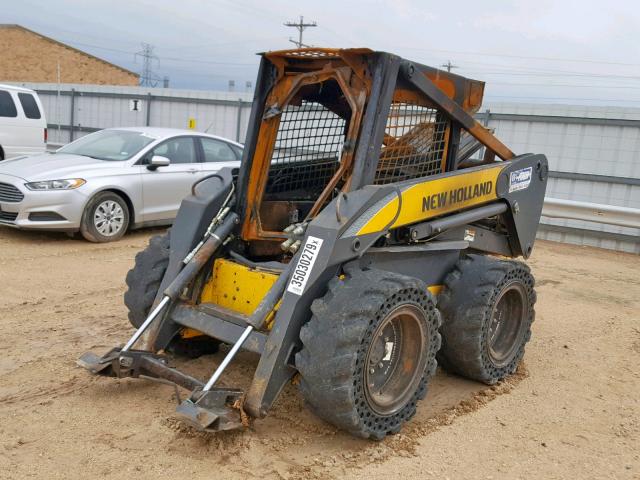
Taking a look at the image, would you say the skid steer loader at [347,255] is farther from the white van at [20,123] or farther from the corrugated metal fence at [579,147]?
the white van at [20,123]

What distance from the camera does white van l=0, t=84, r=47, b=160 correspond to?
39.7ft

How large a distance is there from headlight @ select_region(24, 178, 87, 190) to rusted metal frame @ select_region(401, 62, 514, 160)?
18.2 feet

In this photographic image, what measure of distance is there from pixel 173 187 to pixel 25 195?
1996mm

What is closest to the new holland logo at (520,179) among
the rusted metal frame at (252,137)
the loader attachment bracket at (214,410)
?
the rusted metal frame at (252,137)

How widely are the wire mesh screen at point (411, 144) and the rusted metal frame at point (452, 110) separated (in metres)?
0.11

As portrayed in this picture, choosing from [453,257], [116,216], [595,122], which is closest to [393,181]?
[453,257]

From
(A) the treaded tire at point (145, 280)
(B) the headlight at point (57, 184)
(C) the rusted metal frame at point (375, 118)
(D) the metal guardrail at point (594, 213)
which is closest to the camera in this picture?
(C) the rusted metal frame at point (375, 118)

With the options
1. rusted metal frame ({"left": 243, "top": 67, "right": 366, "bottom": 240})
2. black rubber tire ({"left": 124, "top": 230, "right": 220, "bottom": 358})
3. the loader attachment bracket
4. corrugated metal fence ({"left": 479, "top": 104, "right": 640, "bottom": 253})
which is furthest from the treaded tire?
corrugated metal fence ({"left": 479, "top": 104, "right": 640, "bottom": 253})

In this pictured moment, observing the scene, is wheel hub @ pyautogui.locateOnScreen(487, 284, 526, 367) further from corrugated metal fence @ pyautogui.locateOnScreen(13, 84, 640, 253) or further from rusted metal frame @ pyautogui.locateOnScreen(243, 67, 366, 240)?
corrugated metal fence @ pyautogui.locateOnScreen(13, 84, 640, 253)

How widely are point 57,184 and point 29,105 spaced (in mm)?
5040

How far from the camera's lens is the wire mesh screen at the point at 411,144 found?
4.40 m

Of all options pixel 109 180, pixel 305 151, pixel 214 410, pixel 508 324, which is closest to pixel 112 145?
pixel 109 180

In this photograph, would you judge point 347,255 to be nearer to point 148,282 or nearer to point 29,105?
point 148,282

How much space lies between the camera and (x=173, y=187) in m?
9.43
